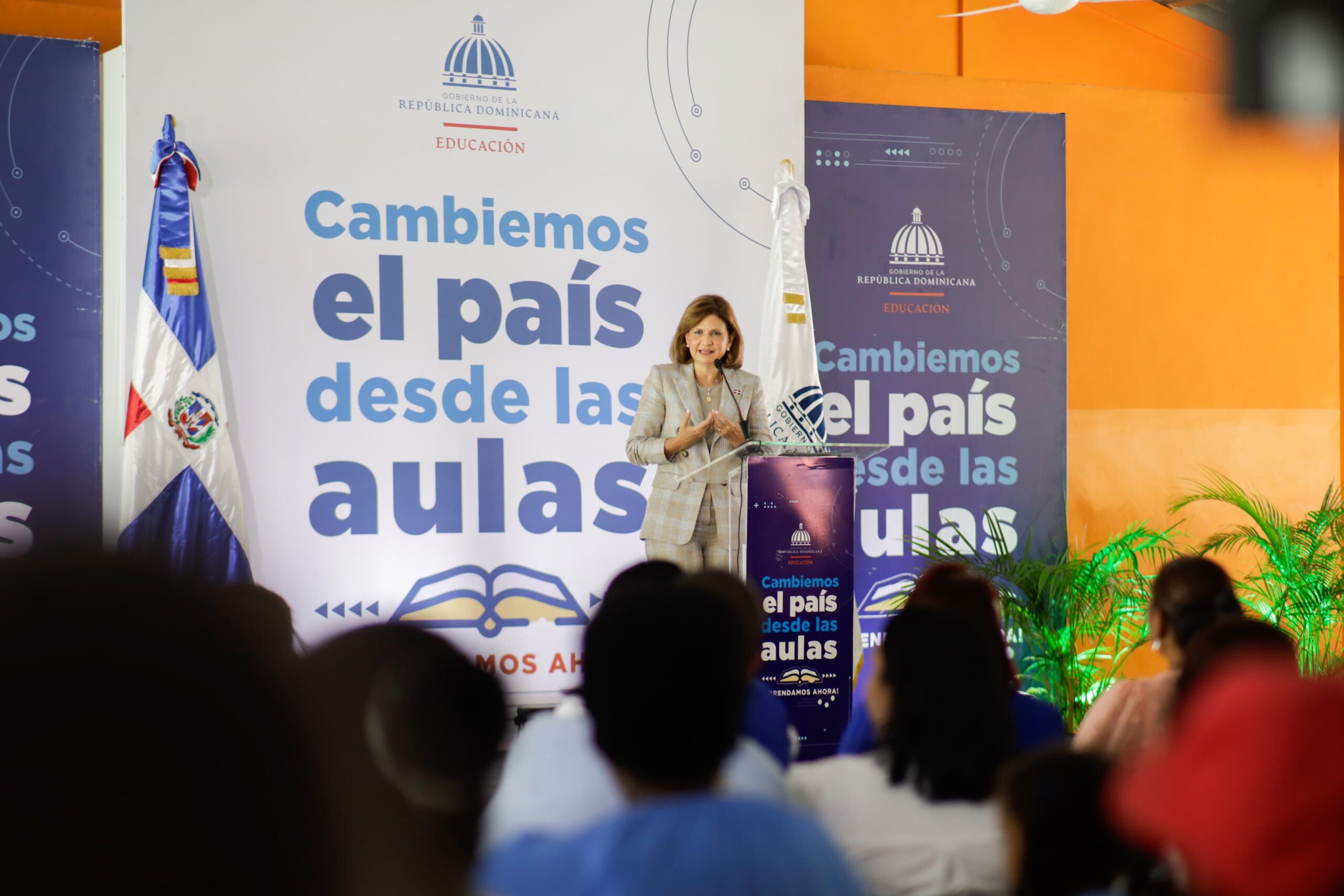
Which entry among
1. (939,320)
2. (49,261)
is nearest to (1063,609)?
(939,320)

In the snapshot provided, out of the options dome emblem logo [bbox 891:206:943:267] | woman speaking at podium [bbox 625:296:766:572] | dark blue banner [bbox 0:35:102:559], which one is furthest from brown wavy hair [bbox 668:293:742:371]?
dark blue banner [bbox 0:35:102:559]

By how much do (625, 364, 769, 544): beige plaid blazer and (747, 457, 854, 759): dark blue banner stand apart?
0.40 metres

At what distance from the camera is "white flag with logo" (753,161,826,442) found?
205 inches

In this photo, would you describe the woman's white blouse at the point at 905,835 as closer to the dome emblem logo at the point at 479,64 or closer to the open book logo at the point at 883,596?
the dome emblem logo at the point at 479,64

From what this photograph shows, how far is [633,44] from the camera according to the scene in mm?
5145

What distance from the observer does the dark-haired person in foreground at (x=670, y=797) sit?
105 centimetres

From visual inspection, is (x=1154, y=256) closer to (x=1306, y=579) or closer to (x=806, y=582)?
(x=1306, y=579)

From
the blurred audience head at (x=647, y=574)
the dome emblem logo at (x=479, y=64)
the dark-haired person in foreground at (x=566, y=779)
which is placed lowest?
the dark-haired person in foreground at (x=566, y=779)

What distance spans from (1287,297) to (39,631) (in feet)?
24.8

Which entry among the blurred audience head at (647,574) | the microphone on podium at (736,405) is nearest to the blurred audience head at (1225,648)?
the blurred audience head at (647,574)

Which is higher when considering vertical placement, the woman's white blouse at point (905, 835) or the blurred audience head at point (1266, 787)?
the blurred audience head at point (1266, 787)

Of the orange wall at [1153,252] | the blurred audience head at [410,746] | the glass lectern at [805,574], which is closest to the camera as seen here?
the blurred audience head at [410,746]

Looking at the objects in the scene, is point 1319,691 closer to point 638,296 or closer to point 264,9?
point 638,296

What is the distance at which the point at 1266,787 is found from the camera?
1.00 m
